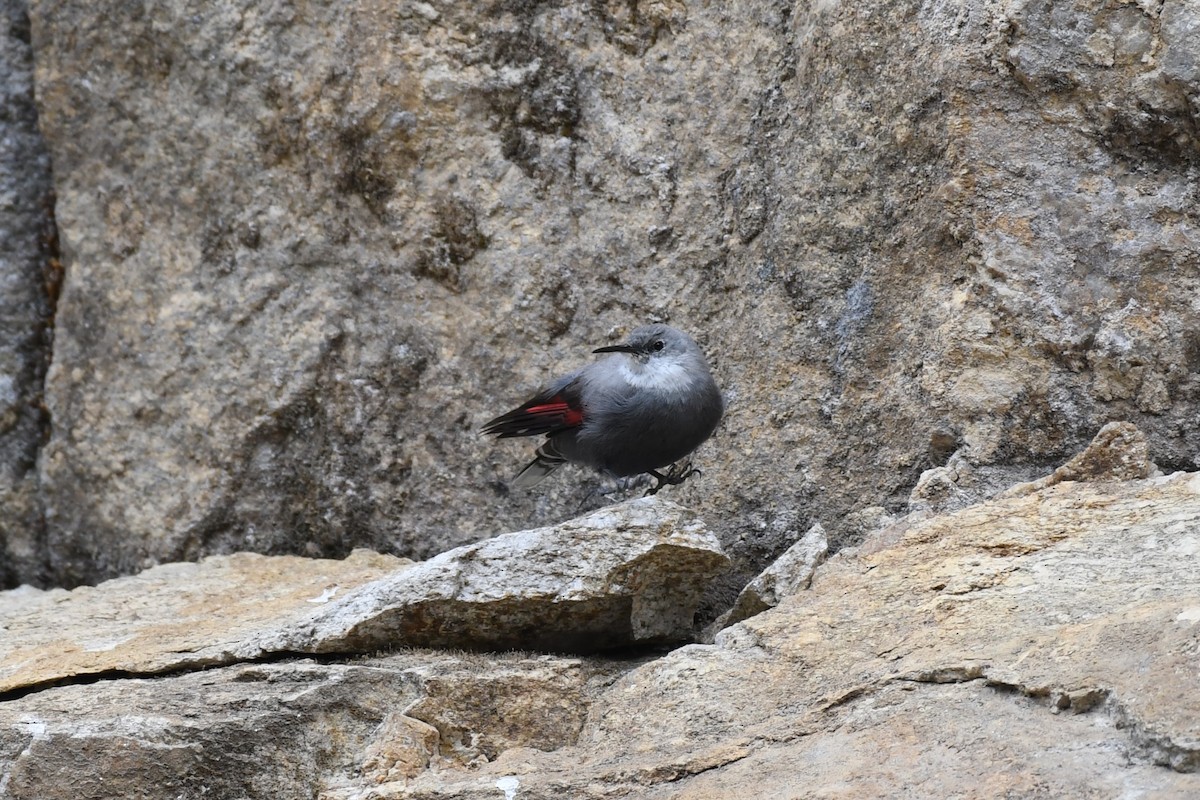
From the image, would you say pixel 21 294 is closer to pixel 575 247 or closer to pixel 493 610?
pixel 575 247

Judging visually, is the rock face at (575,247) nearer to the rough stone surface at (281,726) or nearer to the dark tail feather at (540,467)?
the dark tail feather at (540,467)

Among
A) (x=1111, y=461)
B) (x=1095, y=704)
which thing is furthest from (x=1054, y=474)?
(x=1095, y=704)

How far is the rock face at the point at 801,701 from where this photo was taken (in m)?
2.69

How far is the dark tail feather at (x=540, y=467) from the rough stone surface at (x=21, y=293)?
2110 millimetres

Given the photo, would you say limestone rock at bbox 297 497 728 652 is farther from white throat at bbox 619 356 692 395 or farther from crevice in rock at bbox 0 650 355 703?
white throat at bbox 619 356 692 395

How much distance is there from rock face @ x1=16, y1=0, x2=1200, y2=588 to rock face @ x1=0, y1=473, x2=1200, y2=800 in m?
0.65

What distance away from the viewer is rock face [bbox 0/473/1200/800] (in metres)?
2.69

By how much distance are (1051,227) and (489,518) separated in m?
2.24

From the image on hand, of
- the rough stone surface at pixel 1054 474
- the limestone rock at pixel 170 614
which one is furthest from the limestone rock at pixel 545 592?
the rough stone surface at pixel 1054 474

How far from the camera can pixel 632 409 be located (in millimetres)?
4586

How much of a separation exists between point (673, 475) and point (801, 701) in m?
1.73

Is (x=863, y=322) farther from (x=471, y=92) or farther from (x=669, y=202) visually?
(x=471, y=92)

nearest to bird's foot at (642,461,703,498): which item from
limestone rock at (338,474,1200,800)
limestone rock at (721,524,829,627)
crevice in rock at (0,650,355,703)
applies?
limestone rock at (721,524,829,627)

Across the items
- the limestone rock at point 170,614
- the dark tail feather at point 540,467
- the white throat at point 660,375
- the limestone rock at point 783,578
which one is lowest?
the limestone rock at point 170,614
